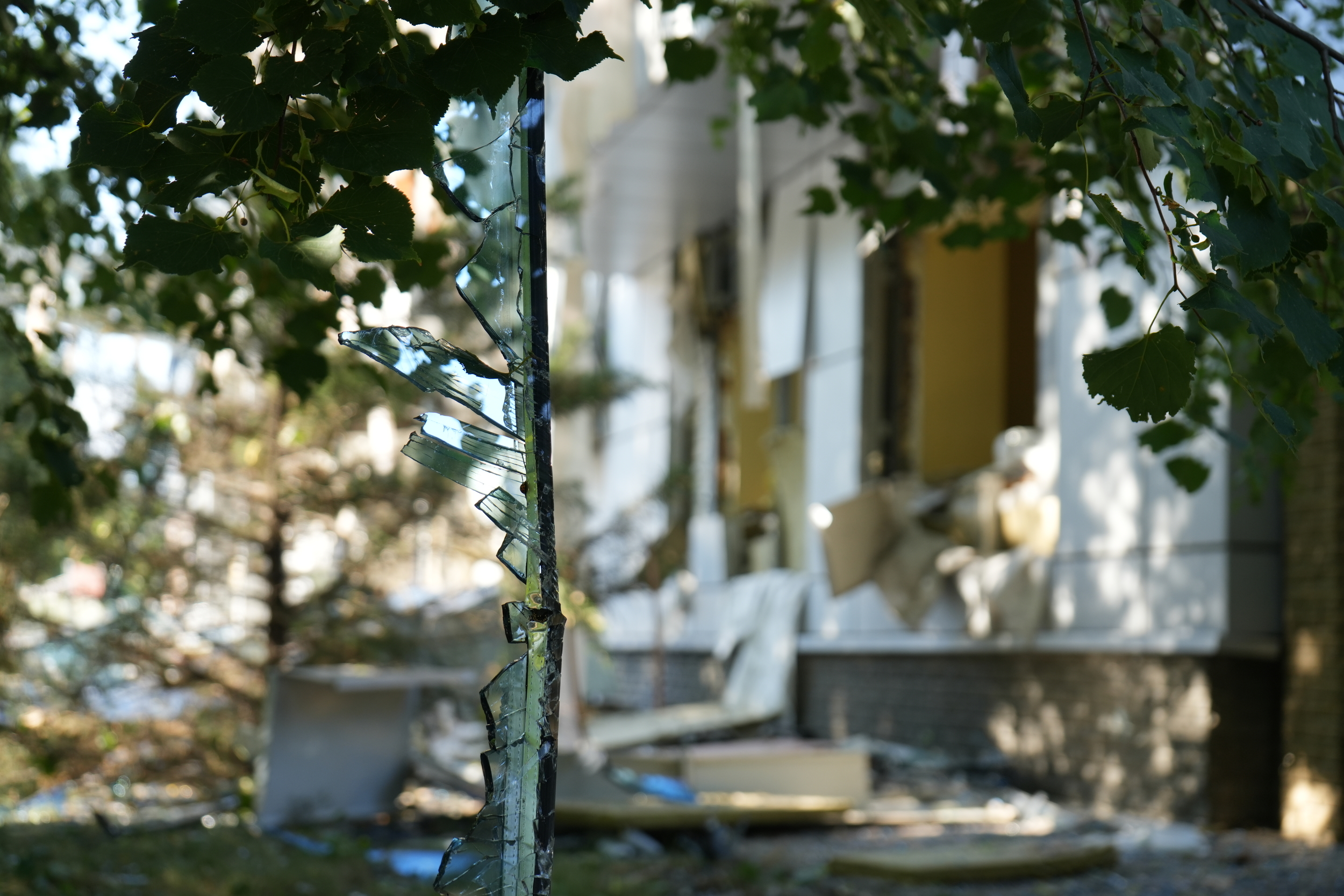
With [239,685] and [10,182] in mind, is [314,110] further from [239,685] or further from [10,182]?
[239,685]

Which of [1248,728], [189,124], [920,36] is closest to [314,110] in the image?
[189,124]

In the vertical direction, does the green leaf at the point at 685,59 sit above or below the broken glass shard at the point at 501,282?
above

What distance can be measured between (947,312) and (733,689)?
3.25 metres

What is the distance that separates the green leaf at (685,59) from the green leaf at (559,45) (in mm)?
1436

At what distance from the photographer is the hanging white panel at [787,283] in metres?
9.35

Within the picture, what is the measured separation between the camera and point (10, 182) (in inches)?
104

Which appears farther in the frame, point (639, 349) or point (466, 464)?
point (639, 349)

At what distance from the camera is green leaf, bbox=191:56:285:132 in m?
1.04

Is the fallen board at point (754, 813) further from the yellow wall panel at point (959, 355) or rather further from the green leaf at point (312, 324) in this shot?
the yellow wall panel at point (959, 355)

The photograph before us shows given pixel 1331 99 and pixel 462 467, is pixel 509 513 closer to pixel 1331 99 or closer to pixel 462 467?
pixel 462 467

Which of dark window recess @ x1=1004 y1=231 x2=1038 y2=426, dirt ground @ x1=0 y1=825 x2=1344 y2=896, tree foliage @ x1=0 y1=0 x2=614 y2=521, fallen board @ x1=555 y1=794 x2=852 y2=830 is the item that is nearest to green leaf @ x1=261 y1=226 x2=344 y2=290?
tree foliage @ x1=0 y1=0 x2=614 y2=521

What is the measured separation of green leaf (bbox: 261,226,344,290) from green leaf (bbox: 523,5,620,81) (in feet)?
0.76

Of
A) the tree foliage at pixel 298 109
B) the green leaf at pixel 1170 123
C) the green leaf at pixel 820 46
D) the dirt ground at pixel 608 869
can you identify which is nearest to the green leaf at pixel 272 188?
the tree foliage at pixel 298 109

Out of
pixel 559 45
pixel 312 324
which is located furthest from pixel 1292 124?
pixel 312 324
